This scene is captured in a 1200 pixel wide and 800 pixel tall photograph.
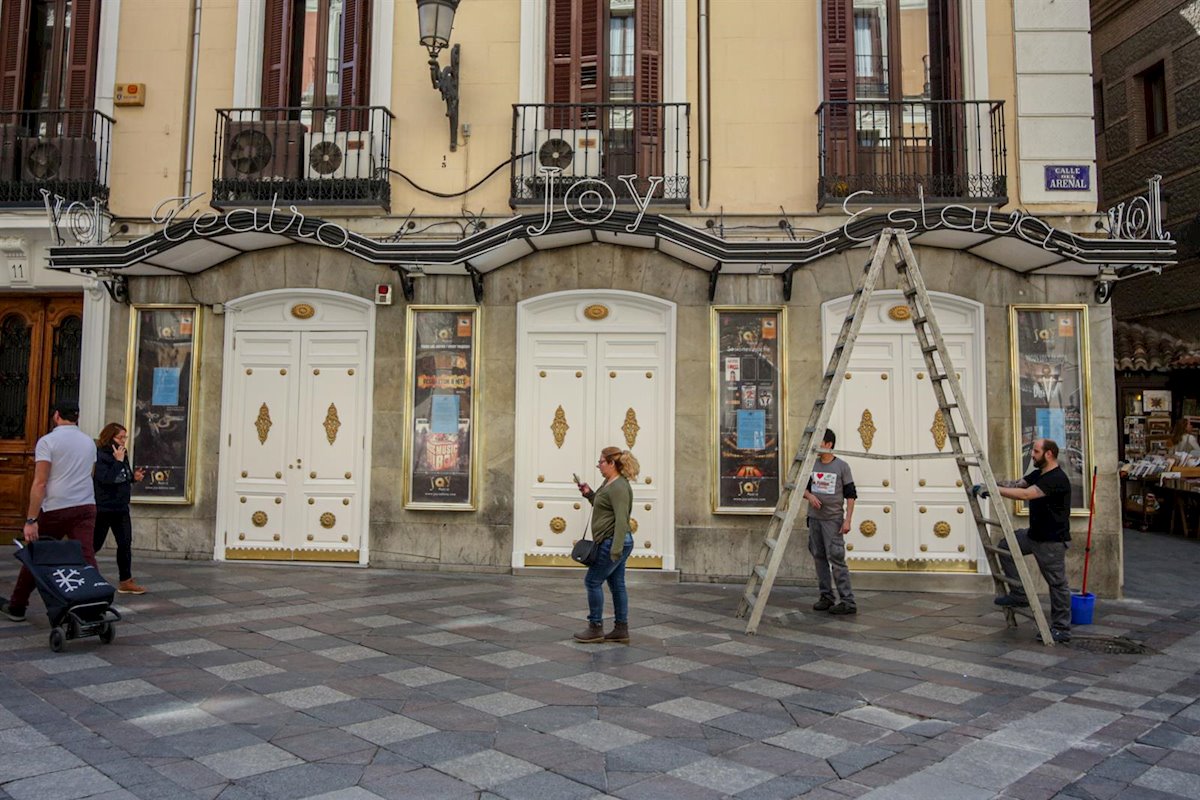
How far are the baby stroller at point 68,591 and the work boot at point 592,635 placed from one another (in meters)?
3.49

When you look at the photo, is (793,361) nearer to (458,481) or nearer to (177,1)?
(458,481)

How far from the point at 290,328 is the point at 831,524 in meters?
6.79

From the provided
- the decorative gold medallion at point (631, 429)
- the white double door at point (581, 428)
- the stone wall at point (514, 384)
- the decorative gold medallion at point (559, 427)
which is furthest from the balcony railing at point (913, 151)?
the decorative gold medallion at point (559, 427)

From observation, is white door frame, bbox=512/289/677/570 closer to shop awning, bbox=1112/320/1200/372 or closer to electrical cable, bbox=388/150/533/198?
electrical cable, bbox=388/150/533/198

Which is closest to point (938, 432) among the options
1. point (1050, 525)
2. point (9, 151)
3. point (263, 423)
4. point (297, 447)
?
point (1050, 525)

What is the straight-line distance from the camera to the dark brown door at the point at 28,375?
1127 centimetres

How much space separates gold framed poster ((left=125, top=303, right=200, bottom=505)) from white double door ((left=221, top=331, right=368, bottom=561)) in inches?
19.1

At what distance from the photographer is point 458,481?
10.3 m

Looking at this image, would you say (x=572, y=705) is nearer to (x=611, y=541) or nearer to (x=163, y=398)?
(x=611, y=541)

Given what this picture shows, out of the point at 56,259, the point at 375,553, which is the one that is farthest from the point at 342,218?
the point at 375,553

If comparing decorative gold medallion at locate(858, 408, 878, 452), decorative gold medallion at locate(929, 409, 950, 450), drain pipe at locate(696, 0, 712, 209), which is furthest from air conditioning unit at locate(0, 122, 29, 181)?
decorative gold medallion at locate(929, 409, 950, 450)

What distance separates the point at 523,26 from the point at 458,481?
5.57 meters

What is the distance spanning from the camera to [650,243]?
10172 mm

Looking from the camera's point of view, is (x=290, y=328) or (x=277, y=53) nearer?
(x=290, y=328)
